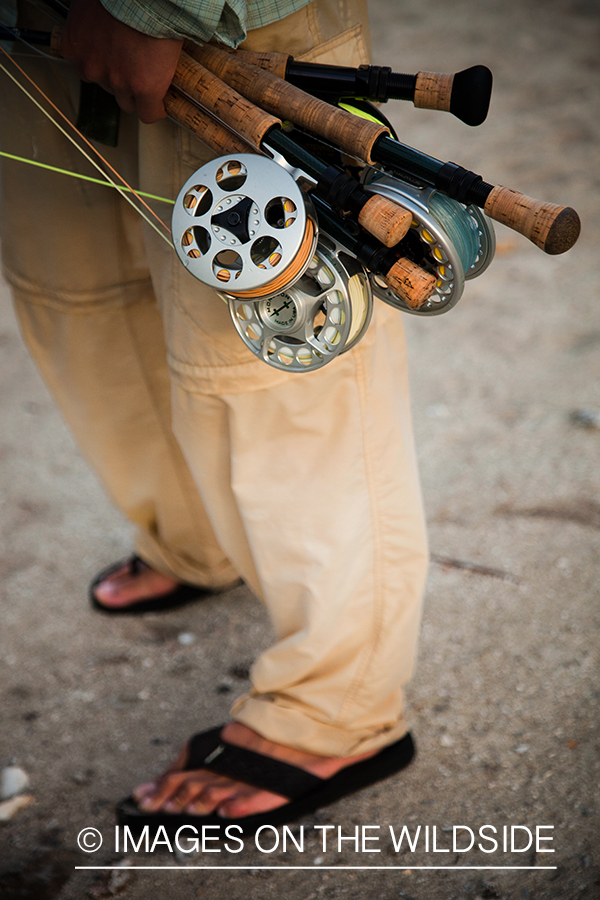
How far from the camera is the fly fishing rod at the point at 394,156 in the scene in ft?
2.83

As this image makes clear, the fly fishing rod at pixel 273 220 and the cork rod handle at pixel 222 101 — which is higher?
the cork rod handle at pixel 222 101

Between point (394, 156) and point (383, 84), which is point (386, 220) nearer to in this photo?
point (394, 156)

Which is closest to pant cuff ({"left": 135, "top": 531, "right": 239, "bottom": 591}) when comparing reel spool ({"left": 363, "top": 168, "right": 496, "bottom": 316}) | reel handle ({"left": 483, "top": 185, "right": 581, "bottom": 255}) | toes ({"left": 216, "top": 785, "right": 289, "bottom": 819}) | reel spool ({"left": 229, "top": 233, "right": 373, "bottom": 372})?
toes ({"left": 216, "top": 785, "right": 289, "bottom": 819})

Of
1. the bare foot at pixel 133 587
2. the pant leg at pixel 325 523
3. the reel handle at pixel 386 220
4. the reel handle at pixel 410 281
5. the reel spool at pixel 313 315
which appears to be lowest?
the bare foot at pixel 133 587

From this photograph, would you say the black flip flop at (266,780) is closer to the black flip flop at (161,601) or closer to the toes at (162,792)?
the toes at (162,792)

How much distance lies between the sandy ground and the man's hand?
48.3 inches

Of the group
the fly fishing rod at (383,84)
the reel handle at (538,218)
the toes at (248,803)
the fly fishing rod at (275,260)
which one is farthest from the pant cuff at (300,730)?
the fly fishing rod at (383,84)

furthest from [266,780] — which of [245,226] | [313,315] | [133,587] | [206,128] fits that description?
[206,128]

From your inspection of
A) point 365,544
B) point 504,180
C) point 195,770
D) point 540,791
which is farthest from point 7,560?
point 504,180

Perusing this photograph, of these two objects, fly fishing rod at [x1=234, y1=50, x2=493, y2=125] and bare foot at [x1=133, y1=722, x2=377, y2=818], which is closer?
fly fishing rod at [x1=234, y1=50, x2=493, y2=125]

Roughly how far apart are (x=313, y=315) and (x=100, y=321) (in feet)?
2.15

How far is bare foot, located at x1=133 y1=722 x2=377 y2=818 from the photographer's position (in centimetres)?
135

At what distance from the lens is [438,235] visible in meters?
0.88

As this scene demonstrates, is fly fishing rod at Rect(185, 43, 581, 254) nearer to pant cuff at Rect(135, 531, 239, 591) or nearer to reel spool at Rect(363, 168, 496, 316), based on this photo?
reel spool at Rect(363, 168, 496, 316)
